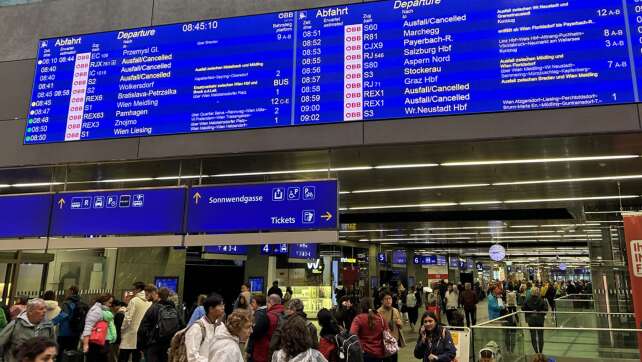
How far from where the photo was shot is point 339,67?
5.64m

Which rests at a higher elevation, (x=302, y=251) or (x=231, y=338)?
(x=302, y=251)

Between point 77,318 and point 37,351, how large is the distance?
6133mm

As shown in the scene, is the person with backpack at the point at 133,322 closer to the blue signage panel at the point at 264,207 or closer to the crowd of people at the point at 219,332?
the crowd of people at the point at 219,332

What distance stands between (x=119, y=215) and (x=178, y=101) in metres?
1.53

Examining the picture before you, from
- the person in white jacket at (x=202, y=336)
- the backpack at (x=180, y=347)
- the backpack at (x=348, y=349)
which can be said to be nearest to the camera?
the person in white jacket at (x=202, y=336)

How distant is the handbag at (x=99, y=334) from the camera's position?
741 centimetres

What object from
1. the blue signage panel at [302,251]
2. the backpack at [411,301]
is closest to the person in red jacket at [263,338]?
the blue signage panel at [302,251]

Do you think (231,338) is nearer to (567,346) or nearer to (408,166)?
(408,166)

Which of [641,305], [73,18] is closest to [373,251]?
[641,305]

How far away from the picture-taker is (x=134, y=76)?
6.42 meters

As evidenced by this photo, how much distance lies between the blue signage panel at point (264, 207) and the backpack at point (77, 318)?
12.0 feet

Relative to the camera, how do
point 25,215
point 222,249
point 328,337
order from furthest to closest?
→ point 222,249
point 25,215
point 328,337

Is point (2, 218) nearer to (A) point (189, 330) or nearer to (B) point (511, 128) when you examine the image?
(A) point (189, 330)

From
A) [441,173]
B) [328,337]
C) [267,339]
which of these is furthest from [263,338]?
[441,173]
